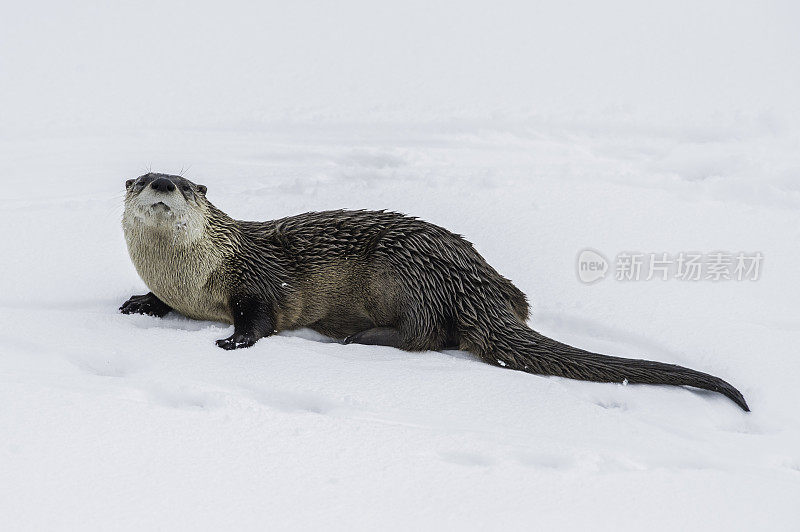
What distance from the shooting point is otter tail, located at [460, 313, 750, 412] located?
2.43 m

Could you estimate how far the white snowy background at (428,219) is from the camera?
75.1 inches

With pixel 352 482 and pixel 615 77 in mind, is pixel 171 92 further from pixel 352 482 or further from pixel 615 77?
pixel 352 482

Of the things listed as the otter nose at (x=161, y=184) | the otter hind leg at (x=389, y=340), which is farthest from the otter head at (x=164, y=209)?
the otter hind leg at (x=389, y=340)

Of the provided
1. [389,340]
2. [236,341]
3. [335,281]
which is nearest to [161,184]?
[236,341]

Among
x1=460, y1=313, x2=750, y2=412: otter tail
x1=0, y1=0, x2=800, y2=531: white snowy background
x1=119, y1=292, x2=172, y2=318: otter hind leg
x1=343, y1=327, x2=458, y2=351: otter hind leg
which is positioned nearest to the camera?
x1=0, y1=0, x2=800, y2=531: white snowy background

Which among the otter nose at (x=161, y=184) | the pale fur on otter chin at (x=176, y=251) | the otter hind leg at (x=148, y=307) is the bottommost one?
the otter hind leg at (x=148, y=307)

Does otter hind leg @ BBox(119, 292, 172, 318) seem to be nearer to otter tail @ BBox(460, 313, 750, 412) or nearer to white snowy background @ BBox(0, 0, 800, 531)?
white snowy background @ BBox(0, 0, 800, 531)

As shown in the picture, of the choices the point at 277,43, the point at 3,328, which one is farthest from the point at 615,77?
the point at 3,328

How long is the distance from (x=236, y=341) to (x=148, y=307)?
46cm

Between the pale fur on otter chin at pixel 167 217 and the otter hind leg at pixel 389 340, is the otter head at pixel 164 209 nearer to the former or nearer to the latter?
the pale fur on otter chin at pixel 167 217

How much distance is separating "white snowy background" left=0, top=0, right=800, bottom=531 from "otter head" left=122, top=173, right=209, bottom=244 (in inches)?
13.0

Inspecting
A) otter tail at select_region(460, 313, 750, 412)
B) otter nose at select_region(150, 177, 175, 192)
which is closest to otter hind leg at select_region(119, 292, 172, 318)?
otter nose at select_region(150, 177, 175, 192)

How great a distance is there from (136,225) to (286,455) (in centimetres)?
102

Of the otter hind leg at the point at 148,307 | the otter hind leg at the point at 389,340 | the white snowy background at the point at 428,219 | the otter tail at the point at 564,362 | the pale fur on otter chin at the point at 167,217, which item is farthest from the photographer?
the otter hind leg at the point at 148,307
